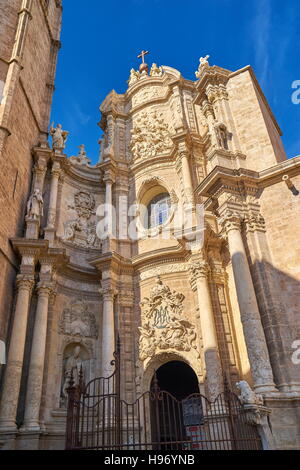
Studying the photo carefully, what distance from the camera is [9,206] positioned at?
14.1 m

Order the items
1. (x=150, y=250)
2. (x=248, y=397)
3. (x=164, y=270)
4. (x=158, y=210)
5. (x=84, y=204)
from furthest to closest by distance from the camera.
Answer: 1. (x=84, y=204)
2. (x=158, y=210)
3. (x=150, y=250)
4. (x=164, y=270)
5. (x=248, y=397)

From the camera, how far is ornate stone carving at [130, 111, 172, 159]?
1825cm

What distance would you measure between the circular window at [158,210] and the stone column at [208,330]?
3793 millimetres

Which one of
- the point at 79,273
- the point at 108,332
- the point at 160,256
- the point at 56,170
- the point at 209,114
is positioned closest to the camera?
the point at 108,332

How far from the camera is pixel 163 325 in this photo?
45.5ft

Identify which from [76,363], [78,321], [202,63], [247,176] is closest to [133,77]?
[202,63]

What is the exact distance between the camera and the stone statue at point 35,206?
1494 centimetres

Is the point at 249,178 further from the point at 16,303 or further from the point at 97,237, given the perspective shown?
the point at 16,303

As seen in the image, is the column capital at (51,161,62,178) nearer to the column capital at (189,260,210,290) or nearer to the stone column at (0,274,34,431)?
the stone column at (0,274,34,431)

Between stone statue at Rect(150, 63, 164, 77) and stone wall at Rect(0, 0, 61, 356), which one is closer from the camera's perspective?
stone wall at Rect(0, 0, 61, 356)

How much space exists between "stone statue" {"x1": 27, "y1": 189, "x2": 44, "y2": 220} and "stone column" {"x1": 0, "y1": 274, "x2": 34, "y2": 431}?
2.58 meters

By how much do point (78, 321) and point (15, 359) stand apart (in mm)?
3115

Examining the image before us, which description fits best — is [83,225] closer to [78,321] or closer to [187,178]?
[78,321]

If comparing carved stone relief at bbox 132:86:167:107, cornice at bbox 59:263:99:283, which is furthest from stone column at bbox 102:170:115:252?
carved stone relief at bbox 132:86:167:107
